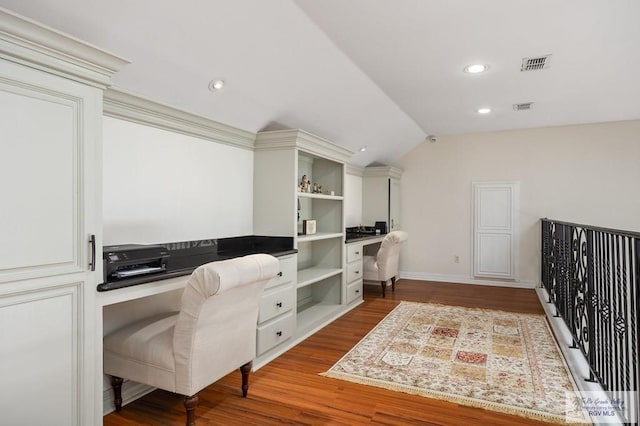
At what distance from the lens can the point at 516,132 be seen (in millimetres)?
6473

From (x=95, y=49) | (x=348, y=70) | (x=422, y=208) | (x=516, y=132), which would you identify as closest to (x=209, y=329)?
(x=95, y=49)

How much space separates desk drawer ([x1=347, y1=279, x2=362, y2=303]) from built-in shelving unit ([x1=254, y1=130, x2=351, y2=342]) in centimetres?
15

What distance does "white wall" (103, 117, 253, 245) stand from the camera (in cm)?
260

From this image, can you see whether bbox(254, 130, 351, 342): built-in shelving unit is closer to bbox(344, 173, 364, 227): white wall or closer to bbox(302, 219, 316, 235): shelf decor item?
bbox(302, 219, 316, 235): shelf decor item

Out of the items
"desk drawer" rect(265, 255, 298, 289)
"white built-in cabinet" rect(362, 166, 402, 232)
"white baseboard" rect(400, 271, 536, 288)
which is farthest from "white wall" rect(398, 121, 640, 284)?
"desk drawer" rect(265, 255, 298, 289)

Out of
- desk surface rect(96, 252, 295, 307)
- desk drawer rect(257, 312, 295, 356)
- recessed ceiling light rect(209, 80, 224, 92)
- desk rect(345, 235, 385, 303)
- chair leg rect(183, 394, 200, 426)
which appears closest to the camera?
desk surface rect(96, 252, 295, 307)

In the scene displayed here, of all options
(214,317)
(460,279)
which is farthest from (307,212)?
(460,279)

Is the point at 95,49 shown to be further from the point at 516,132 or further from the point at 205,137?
the point at 516,132

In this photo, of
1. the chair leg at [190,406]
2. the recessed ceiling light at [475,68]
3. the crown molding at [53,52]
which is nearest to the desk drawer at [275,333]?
the chair leg at [190,406]

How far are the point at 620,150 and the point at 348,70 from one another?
4.73 m

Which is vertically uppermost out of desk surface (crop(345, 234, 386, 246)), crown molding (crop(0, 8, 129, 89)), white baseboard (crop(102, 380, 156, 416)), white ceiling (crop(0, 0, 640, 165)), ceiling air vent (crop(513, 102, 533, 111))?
ceiling air vent (crop(513, 102, 533, 111))

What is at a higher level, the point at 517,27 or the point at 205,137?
the point at 517,27

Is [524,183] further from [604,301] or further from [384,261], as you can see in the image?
[604,301]

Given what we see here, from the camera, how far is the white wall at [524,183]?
5926 mm
